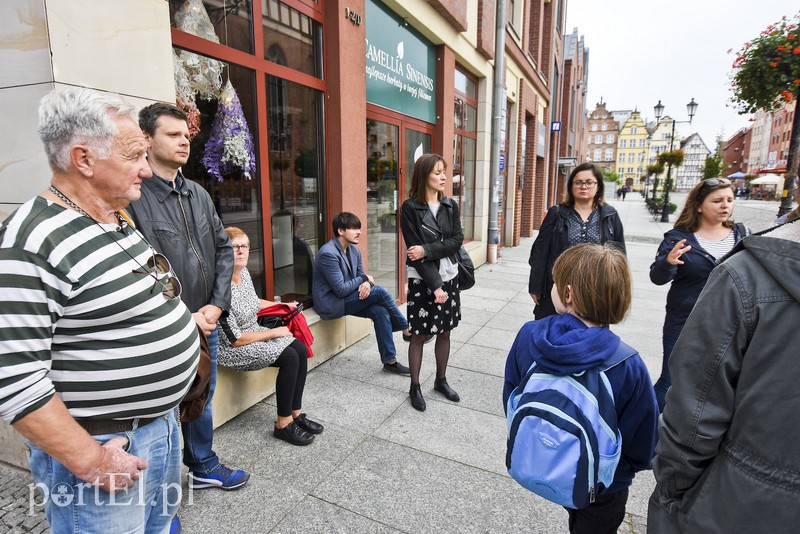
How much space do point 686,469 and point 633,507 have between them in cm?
178

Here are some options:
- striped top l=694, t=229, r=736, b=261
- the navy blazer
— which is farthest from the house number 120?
striped top l=694, t=229, r=736, b=261

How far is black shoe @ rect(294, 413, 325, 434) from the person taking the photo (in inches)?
130

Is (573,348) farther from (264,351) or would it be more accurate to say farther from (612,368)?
(264,351)

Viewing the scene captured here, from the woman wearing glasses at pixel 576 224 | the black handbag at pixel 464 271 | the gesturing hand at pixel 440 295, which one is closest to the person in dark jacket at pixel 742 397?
the gesturing hand at pixel 440 295

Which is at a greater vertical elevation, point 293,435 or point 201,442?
point 201,442

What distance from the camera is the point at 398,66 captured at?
6102 mm

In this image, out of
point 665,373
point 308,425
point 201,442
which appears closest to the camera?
point 201,442

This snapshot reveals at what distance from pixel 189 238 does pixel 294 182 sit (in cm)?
213

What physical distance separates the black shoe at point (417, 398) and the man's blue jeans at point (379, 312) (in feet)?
2.28

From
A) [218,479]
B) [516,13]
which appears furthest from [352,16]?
[516,13]

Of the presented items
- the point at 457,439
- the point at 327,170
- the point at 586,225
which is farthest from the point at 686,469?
the point at 327,170

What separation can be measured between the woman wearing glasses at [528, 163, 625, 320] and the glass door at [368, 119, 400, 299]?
2650mm

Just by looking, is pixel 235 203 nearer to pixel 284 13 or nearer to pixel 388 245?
pixel 284 13

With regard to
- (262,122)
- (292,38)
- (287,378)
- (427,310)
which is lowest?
(287,378)
